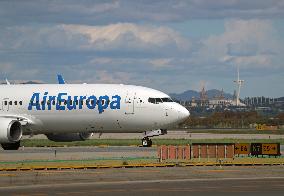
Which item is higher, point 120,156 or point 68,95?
point 68,95

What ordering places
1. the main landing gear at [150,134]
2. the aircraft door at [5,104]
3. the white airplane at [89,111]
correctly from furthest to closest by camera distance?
the aircraft door at [5,104] < the main landing gear at [150,134] < the white airplane at [89,111]

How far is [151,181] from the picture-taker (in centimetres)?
3647

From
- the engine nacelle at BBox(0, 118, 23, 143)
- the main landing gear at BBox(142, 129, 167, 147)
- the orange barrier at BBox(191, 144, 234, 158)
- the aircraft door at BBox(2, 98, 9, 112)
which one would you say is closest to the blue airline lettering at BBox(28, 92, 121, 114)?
the aircraft door at BBox(2, 98, 9, 112)

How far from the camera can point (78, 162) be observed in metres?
47.2

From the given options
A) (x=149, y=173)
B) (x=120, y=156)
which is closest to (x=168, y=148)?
(x=120, y=156)

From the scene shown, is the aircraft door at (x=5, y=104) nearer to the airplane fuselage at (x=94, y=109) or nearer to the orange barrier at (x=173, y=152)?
the airplane fuselage at (x=94, y=109)

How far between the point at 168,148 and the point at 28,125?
21.0m

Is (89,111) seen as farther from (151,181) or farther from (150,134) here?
(151,181)

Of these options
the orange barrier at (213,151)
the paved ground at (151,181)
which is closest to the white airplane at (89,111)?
the orange barrier at (213,151)

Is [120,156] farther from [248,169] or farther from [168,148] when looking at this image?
[248,169]

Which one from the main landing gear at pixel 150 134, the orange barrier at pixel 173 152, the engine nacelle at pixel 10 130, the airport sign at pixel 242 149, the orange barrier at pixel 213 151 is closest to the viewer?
the orange barrier at pixel 173 152

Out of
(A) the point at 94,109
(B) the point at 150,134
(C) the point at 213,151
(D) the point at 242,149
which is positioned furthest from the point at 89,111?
(C) the point at 213,151

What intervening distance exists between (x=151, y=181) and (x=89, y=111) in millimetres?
29847

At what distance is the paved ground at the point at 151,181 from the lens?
3181 cm
